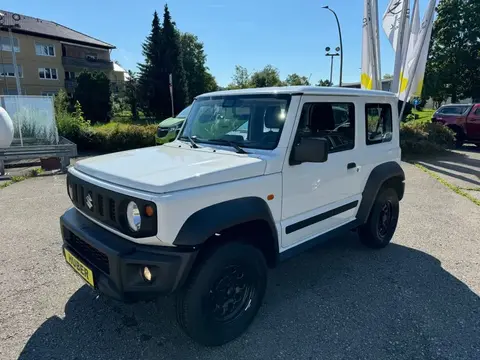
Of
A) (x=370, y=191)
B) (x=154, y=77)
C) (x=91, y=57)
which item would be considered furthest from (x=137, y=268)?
(x=91, y=57)

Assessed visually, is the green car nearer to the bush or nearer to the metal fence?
the metal fence

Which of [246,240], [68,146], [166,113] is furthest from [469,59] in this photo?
[246,240]

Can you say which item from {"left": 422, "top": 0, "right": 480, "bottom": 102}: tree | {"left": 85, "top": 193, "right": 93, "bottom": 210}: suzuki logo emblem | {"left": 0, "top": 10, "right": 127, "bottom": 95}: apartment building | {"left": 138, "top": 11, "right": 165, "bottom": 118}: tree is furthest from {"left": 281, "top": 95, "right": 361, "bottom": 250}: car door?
{"left": 0, "top": 10, "right": 127, "bottom": 95}: apartment building

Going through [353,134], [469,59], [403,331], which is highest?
[469,59]

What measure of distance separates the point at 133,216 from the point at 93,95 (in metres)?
28.3

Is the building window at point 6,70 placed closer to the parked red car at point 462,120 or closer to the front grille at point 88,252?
the parked red car at point 462,120

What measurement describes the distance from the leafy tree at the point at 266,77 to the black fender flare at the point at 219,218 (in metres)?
45.9

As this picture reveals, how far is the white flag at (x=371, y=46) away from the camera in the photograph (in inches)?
460

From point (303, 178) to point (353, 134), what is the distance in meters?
1.00

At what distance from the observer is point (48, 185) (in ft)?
26.0

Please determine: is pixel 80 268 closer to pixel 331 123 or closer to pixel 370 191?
pixel 331 123

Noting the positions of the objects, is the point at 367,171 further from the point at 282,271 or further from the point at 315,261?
the point at 282,271

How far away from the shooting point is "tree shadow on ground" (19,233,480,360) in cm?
259

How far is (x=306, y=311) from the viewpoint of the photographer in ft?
10.2
